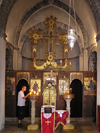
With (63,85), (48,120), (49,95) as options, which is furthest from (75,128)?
(63,85)

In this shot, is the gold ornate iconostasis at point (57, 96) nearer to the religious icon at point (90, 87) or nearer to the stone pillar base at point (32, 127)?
the religious icon at point (90, 87)

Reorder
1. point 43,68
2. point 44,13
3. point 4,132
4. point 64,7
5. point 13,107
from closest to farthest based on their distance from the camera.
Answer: point 4,132
point 13,107
point 43,68
point 64,7
point 44,13

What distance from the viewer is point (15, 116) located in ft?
33.8

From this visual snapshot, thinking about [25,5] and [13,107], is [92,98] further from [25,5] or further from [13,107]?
[25,5]

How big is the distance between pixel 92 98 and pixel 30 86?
372cm

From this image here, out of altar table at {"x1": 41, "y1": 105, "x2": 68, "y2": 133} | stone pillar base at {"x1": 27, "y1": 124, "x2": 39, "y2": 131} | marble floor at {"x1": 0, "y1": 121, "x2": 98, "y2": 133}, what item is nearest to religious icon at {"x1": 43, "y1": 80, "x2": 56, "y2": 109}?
marble floor at {"x1": 0, "y1": 121, "x2": 98, "y2": 133}

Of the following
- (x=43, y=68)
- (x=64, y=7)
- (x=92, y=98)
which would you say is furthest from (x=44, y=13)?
(x=92, y=98)

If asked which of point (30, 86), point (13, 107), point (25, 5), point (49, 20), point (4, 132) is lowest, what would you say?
point (4, 132)

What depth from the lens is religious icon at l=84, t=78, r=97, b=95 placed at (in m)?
10.3

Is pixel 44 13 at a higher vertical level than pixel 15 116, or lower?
higher

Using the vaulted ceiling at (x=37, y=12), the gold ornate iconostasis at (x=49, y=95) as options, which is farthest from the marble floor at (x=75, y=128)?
the vaulted ceiling at (x=37, y=12)

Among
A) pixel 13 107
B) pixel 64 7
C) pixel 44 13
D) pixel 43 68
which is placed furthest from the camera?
pixel 44 13

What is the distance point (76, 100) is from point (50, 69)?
2.50 meters

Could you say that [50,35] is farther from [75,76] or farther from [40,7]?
[75,76]
